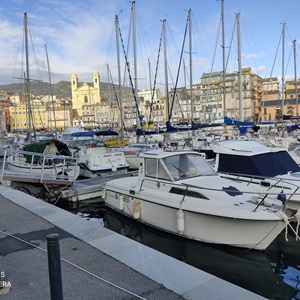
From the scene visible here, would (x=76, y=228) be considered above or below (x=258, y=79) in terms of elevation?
below

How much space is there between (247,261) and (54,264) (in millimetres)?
5753

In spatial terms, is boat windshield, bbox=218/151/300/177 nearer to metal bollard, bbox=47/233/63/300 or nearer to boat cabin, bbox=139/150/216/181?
boat cabin, bbox=139/150/216/181

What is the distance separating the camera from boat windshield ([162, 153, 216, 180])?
9906 millimetres

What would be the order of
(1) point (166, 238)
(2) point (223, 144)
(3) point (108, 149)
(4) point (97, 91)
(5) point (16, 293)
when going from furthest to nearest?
(4) point (97, 91) < (3) point (108, 149) < (2) point (223, 144) < (1) point (166, 238) < (5) point (16, 293)

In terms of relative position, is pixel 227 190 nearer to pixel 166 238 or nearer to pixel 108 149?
pixel 166 238

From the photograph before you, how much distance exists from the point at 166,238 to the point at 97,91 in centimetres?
16490

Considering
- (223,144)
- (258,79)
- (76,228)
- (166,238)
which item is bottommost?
(166,238)

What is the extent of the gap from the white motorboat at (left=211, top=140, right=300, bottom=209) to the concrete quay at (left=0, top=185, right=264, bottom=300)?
5978mm

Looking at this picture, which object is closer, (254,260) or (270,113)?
(254,260)

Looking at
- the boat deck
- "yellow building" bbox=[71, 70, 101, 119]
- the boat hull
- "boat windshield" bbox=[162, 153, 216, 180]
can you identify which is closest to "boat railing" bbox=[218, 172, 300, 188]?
"boat windshield" bbox=[162, 153, 216, 180]

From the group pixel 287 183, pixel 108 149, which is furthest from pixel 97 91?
pixel 287 183

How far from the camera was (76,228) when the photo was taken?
22.3 ft

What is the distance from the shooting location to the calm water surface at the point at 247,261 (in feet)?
21.4

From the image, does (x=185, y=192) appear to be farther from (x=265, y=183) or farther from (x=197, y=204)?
(x=265, y=183)
